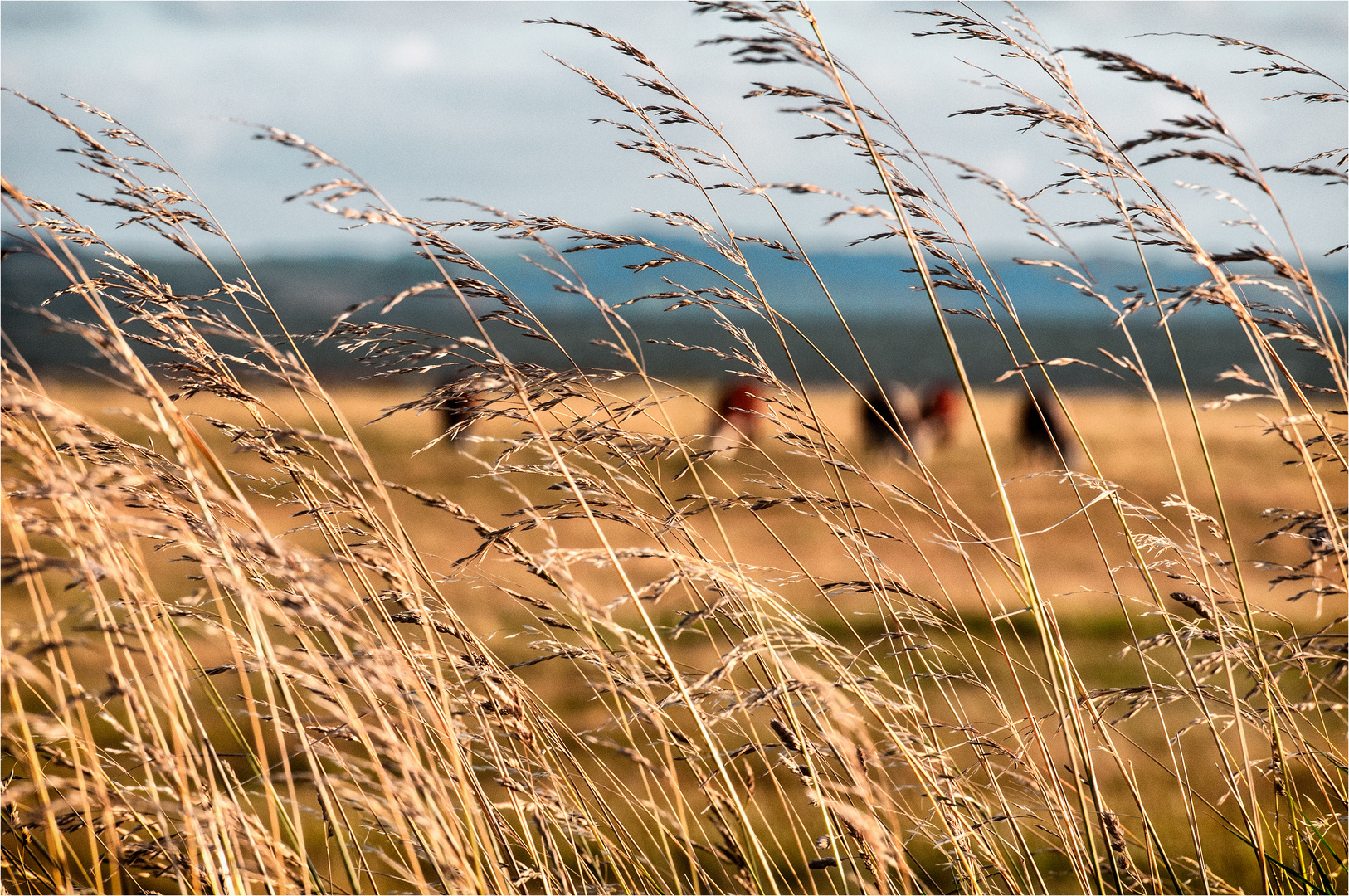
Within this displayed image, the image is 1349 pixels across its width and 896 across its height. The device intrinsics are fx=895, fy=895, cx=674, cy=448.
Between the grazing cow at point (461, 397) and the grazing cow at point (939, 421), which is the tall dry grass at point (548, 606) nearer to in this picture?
the grazing cow at point (461, 397)

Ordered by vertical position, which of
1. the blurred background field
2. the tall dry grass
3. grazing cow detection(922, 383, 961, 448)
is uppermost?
the tall dry grass

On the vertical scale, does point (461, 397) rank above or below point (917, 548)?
above

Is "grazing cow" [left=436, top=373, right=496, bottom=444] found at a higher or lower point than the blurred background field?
higher

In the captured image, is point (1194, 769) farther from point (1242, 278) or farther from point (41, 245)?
point (41, 245)

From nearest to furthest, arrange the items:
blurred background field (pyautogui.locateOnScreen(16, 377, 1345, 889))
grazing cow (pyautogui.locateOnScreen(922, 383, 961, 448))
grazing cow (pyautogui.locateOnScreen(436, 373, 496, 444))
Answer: grazing cow (pyautogui.locateOnScreen(436, 373, 496, 444)) < blurred background field (pyautogui.locateOnScreen(16, 377, 1345, 889)) < grazing cow (pyautogui.locateOnScreen(922, 383, 961, 448))

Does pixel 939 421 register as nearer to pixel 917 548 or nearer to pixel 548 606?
pixel 917 548

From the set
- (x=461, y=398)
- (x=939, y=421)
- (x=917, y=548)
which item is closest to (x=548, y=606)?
(x=461, y=398)

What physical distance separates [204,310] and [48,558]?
2.20 feet

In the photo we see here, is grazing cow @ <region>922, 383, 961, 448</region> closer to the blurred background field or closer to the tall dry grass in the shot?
the blurred background field

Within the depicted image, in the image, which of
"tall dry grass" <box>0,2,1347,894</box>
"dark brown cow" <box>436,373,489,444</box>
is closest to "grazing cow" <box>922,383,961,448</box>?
"tall dry grass" <box>0,2,1347,894</box>

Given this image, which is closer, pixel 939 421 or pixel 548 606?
pixel 548 606

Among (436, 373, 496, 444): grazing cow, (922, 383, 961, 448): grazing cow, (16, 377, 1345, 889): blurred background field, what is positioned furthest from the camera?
(922, 383, 961, 448): grazing cow

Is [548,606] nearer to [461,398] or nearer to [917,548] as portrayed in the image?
[461,398]

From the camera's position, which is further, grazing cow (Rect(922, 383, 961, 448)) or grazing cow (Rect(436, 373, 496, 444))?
grazing cow (Rect(922, 383, 961, 448))
